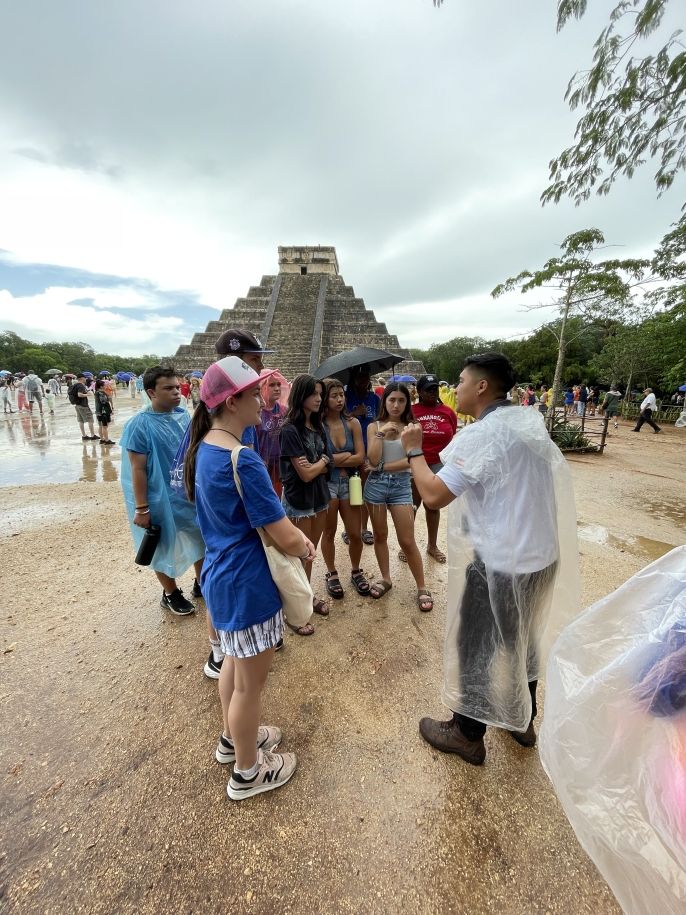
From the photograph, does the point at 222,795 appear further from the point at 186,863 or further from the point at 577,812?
the point at 577,812

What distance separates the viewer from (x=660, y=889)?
874mm

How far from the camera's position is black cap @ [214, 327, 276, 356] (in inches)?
91.4

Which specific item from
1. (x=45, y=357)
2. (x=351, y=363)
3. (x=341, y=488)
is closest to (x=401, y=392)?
(x=351, y=363)

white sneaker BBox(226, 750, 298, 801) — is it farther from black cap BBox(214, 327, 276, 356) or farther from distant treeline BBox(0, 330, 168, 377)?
distant treeline BBox(0, 330, 168, 377)

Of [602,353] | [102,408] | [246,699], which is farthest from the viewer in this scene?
[602,353]

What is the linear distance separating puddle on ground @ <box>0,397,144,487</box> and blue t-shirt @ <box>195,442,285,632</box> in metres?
5.96

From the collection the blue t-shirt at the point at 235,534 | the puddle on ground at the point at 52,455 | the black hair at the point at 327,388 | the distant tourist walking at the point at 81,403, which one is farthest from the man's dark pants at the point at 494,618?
the distant tourist walking at the point at 81,403

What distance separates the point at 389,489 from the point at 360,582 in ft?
2.77

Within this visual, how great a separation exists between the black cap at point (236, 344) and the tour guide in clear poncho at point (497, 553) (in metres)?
1.29

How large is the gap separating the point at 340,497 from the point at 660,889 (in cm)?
231

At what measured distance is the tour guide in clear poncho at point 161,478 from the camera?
7.89 ft

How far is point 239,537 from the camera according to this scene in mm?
1325

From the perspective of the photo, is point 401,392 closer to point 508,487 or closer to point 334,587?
point 508,487

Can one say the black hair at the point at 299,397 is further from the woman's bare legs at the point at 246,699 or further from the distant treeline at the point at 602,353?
the distant treeline at the point at 602,353
